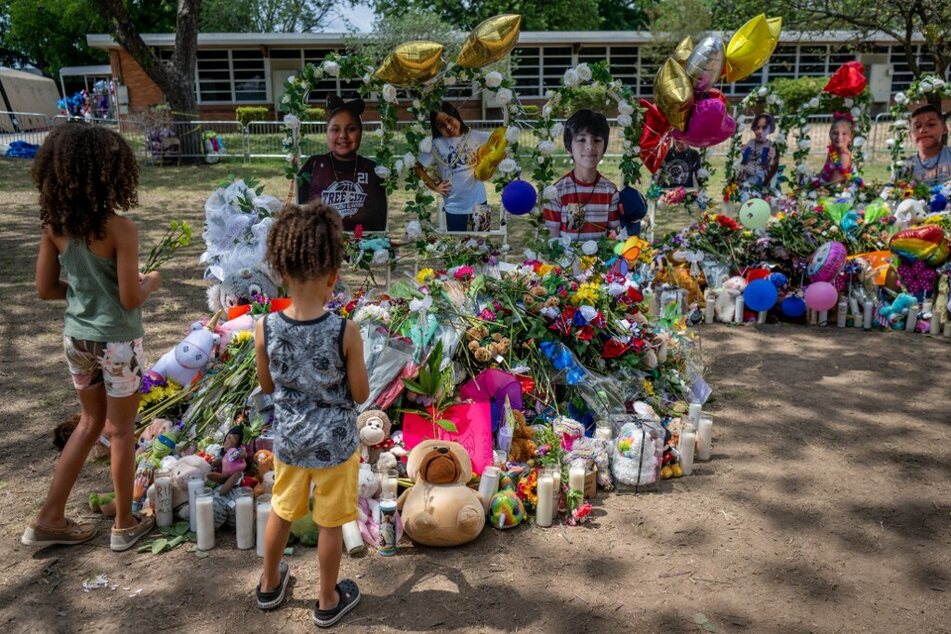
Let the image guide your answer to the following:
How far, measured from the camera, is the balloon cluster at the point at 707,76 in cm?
638

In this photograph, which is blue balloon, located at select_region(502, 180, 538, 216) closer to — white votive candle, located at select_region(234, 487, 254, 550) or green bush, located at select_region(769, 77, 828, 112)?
white votive candle, located at select_region(234, 487, 254, 550)

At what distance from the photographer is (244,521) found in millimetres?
3699

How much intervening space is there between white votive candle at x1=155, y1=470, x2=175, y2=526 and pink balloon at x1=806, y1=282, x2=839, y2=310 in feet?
18.2

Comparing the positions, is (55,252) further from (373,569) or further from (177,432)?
(373,569)

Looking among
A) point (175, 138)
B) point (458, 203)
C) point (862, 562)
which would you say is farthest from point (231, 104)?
point (862, 562)

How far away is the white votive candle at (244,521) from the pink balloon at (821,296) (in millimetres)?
5348

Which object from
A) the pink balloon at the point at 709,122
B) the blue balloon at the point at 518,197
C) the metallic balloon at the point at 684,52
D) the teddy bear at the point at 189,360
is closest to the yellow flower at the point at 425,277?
the blue balloon at the point at 518,197

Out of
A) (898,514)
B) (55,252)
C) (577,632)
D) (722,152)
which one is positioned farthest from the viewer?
(722,152)

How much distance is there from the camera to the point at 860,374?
243 inches

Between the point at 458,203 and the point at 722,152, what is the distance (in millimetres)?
13049

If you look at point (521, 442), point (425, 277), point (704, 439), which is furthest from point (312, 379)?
→ point (704, 439)

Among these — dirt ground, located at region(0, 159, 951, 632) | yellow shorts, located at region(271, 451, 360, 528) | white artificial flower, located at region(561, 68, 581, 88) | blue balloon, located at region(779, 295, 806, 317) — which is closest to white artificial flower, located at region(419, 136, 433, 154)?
white artificial flower, located at region(561, 68, 581, 88)

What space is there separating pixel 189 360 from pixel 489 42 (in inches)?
108

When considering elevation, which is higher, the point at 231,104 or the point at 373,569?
the point at 231,104
